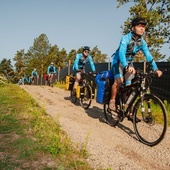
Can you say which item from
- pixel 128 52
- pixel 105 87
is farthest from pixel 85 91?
pixel 128 52

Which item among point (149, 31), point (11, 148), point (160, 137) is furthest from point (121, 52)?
point (149, 31)

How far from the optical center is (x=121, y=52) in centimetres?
510

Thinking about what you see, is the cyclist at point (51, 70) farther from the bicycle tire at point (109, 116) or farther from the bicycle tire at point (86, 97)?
the bicycle tire at point (109, 116)

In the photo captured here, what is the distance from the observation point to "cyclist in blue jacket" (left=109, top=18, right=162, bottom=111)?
5094 millimetres

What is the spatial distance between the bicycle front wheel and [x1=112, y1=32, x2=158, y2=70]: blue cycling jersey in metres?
0.84

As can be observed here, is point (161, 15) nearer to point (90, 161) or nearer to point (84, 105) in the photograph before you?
point (84, 105)

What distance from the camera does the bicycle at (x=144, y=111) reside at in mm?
4500

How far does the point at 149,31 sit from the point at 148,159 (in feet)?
53.0

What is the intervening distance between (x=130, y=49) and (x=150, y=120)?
5.10 ft

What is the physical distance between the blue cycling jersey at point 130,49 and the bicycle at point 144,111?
0.41 metres

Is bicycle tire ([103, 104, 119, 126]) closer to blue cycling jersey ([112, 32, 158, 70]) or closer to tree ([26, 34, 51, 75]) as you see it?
blue cycling jersey ([112, 32, 158, 70])

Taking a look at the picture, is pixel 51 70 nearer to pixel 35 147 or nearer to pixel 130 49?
pixel 130 49

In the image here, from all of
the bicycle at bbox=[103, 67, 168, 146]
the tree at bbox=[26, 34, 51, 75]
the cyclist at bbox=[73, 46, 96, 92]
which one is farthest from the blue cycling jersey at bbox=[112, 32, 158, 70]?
the tree at bbox=[26, 34, 51, 75]

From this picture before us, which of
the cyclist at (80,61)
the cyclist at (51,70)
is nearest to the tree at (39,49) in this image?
the cyclist at (51,70)
